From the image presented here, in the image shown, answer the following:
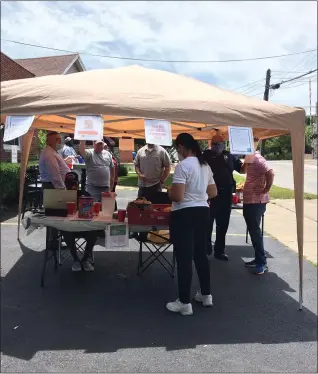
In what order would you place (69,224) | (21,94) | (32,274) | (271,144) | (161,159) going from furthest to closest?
(271,144), (161,159), (32,274), (69,224), (21,94)

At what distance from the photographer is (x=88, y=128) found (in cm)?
317

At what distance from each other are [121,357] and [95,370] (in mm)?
243

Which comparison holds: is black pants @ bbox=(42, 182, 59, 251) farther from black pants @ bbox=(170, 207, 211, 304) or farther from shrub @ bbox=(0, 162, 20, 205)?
shrub @ bbox=(0, 162, 20, 205)

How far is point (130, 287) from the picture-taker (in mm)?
4238

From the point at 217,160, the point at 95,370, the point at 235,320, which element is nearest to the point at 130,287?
the point at 235,320

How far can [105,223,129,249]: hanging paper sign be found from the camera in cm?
386

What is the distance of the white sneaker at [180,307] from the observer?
3572 millimetres

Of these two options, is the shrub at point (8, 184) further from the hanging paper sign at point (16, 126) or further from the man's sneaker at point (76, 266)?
the hanging paper sign at point (16, 126)

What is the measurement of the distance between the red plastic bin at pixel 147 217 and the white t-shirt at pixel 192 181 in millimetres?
539

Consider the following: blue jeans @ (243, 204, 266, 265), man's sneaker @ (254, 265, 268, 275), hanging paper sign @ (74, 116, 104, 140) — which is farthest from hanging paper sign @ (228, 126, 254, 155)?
man's sneaker @ (254, 265, 268, 275)

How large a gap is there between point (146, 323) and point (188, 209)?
113 centimetres

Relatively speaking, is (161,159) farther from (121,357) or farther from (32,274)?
(121,357)

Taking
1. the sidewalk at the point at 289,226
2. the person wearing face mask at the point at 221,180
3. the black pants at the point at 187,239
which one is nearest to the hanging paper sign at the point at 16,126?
the black pants at the point at 187,239

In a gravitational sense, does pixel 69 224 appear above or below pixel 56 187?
below
